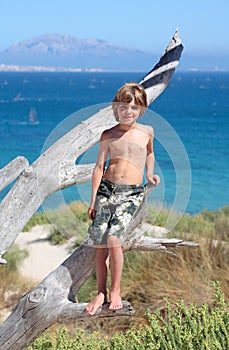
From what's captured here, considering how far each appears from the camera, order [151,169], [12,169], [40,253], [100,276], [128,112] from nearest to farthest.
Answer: [128,112] → [151,169] → [100,276] → [12,169] → [40,253]

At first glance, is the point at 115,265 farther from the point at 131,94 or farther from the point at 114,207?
the point at 131,94

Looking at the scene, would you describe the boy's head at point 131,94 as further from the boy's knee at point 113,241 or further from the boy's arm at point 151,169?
the boy's knee at point 113,241

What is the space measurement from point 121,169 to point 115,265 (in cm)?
39

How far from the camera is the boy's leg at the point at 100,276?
2.49 meters

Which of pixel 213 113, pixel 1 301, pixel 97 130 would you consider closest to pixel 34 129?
pixel 213 113

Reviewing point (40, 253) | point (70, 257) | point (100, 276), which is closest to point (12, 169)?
point (70, 257)

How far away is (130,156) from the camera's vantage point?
2260mm

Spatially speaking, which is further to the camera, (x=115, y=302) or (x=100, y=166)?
(x=115, y=302)

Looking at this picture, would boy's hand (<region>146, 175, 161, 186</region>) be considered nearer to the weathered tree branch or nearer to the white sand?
the weathered tree branch

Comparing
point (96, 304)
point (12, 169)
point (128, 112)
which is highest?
point (128, 112)

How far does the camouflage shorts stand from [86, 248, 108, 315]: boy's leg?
7.8 inches

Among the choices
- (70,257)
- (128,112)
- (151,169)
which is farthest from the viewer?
(70,257)

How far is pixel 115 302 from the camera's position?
8.40 ft

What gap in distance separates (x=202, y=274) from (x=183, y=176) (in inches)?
158
